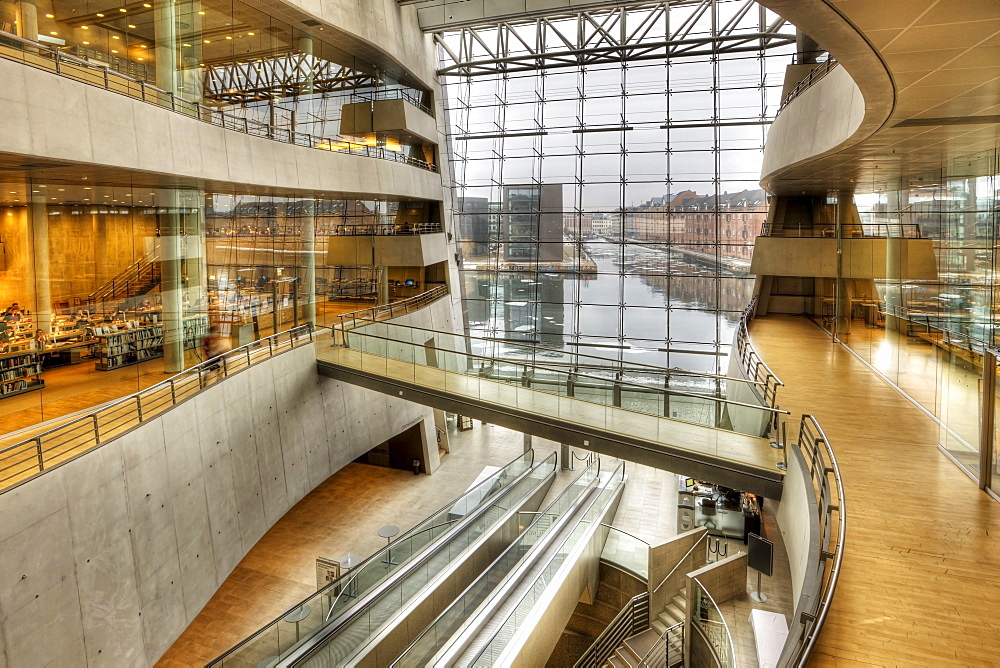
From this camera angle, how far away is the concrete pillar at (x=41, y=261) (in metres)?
9.05

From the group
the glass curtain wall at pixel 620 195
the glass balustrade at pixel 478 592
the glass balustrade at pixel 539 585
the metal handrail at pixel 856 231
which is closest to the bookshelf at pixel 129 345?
the glass balustrade at pixel 478 592

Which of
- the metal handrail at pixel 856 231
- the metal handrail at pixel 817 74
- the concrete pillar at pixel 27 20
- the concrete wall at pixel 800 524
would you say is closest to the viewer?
the concrete wall at pixel 800 524

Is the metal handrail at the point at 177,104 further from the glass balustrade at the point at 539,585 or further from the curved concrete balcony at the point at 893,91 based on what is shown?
the glass balustrade at the point at 539,585

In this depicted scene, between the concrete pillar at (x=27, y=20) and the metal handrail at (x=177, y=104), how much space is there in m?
0.44

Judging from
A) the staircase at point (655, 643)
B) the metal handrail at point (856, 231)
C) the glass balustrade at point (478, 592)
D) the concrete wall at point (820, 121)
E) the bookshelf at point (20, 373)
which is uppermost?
the concrete wall at point (820, 121)

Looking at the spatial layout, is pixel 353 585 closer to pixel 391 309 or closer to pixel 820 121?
pixel 820 121

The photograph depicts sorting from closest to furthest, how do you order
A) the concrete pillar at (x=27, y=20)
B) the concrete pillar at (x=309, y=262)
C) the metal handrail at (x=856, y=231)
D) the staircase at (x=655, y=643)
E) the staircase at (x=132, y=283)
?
the concrete pillar at (x=27, y=20)
the staircase at (x=132, y=283)
the staircase at (x=655, y=643)
the metal handrail at (x=856, y=231)
the concrete pillar at (x=309, y=262)

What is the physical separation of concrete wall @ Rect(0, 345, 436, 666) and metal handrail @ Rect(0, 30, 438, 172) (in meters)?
4.84

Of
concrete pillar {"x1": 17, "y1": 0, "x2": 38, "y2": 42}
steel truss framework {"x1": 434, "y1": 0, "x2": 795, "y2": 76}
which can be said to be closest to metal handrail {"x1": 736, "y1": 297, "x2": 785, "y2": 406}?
steel truss framework {"x1": 434, "y1": 0, "x2": 795, "y2": 76}

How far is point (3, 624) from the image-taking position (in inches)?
250

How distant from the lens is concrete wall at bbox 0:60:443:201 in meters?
7.14

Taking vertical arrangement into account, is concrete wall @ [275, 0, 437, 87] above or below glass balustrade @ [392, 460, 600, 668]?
above

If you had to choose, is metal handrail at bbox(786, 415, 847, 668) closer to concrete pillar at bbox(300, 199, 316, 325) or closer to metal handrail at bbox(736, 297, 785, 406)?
metal handrail at bbox(736, 297, 785, 406)

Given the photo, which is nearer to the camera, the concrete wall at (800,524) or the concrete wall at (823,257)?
the concrete wall at (800,524)
